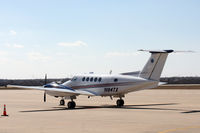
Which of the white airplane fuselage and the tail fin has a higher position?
the tail fin

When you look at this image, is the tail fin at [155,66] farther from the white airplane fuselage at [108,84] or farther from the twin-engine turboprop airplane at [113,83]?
the white airplane fuselage at [108,84]

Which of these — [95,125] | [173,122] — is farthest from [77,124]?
[173,122]

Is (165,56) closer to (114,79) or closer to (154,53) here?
(154,53)

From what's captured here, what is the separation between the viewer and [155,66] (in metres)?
30.9

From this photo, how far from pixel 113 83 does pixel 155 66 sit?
4.05 meters

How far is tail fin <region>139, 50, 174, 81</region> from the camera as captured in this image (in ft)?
101

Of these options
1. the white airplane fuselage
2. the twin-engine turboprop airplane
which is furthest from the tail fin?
the white airplane fuselage

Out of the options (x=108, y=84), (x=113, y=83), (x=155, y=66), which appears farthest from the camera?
(x=108, y=84)

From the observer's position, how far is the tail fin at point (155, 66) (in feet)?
101

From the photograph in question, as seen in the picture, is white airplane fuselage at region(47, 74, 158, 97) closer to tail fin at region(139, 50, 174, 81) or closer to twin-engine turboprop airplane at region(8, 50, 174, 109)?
twin-engine turboprop airplane at region(8, 50, 174, 109)

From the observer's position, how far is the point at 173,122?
19531 millimetres

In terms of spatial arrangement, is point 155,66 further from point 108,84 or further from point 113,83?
point 108,84

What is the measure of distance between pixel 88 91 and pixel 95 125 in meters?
15.4

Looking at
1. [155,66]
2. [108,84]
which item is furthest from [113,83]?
[155,66]
